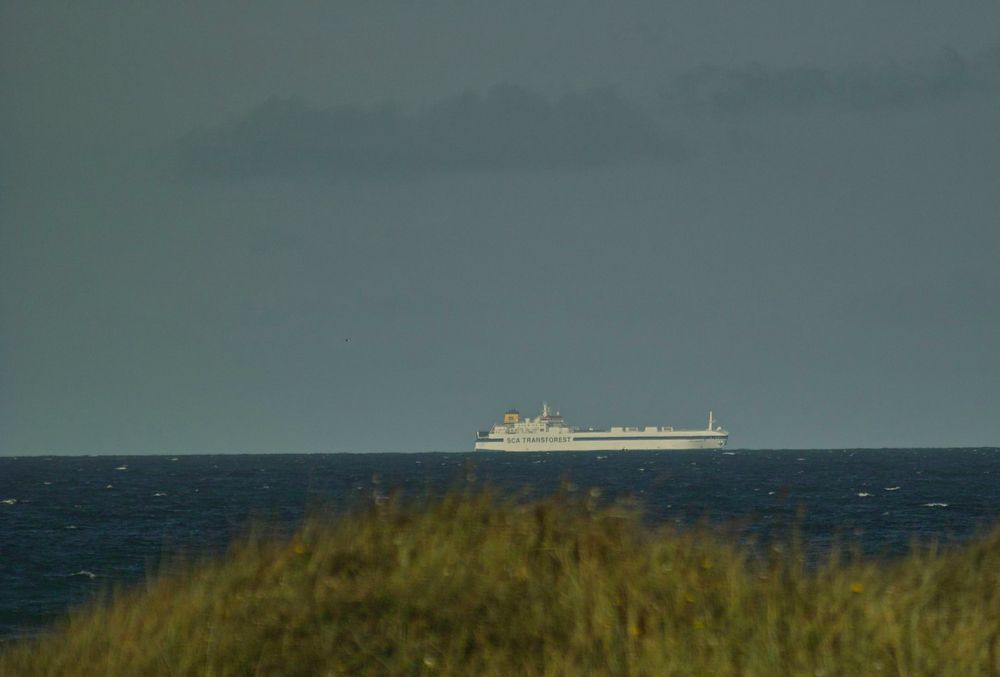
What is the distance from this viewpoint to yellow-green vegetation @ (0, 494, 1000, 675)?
836 centimetres

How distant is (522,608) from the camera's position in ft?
29.7

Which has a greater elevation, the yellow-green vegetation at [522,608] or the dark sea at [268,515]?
the yellow-green vegetation at [522,608]

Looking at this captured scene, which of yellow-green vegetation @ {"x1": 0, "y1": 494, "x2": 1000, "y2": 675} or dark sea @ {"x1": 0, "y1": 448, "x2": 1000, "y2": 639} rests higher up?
yellow-green vegetation @ {"x1": 0, "y1": 494, "x2": 1000, "y2": 675}

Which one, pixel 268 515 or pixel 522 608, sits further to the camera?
pixel 268 515

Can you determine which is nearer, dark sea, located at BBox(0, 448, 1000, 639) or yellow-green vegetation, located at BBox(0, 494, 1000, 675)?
yellow-green vegetation, located at BBox(0, 494, 1000, 675)

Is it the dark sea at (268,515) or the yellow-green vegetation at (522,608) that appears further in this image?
the dark sea at (268,515)

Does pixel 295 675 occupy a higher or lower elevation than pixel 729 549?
lower

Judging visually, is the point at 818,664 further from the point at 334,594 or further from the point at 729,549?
the point at 334,594

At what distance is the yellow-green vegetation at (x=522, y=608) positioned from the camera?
27.4 feet

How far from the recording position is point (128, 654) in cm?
900

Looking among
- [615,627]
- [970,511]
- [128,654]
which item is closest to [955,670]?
[615,627]

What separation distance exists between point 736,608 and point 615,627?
0.96 metres

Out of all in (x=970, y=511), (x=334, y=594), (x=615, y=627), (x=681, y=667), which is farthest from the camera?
(x=970, y=511)

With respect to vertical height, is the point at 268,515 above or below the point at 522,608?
below
